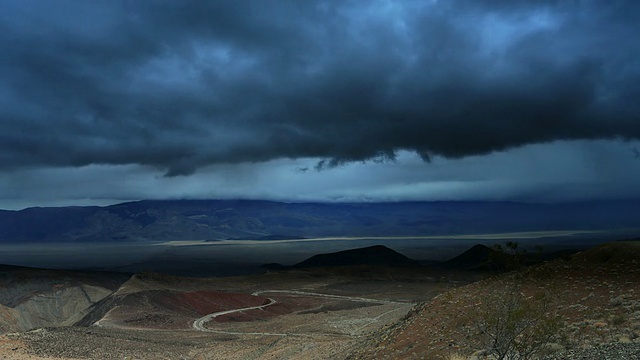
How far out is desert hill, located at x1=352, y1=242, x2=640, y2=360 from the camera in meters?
20.5

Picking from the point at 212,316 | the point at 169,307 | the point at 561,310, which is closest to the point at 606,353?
the point at 561,310

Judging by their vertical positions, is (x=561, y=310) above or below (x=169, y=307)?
above

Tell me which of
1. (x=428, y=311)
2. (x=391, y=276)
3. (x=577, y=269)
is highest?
(x=577, y=269)

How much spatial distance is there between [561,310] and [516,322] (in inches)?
375

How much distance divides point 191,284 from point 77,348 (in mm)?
92080

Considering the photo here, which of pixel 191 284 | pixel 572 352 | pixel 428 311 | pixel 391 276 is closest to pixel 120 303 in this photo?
pixel 191 284

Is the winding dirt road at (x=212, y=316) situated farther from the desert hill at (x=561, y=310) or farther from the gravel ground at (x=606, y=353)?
the gravel ground at (x=606, y=353)

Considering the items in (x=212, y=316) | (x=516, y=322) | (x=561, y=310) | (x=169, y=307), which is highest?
(x=516, y=322)

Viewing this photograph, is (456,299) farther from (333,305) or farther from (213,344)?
(333,305)

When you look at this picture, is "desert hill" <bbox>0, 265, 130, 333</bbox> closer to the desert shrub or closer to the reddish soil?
the reddish soil

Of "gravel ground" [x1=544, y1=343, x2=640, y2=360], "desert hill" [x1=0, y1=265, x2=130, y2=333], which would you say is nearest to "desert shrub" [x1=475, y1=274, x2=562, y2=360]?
"gravel ground" [x1=544, y1=343, x2=640, y2=360]

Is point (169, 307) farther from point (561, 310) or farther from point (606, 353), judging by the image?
point (606, 353)

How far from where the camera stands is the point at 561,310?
2412cm

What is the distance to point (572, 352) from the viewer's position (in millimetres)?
19000
